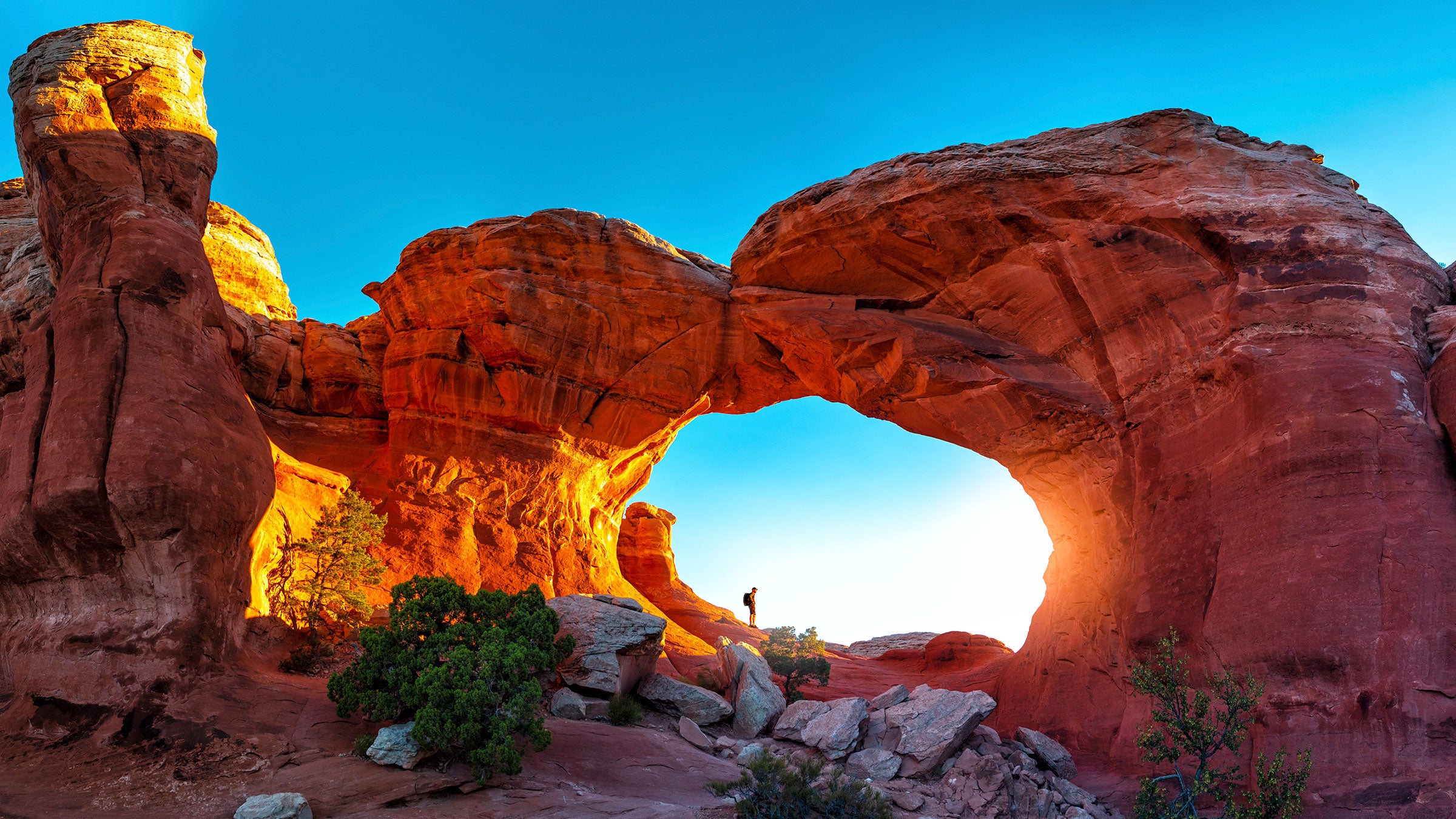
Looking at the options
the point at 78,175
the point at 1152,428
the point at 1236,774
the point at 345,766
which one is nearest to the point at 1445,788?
the point at 1236,774

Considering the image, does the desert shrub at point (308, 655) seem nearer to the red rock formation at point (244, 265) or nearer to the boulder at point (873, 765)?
the boulder at point (873, 765)

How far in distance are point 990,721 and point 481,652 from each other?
17185 millimetres

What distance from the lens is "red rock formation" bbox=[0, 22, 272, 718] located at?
51.6 ft

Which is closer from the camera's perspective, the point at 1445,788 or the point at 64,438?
the point at 1445,788

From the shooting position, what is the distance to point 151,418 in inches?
650

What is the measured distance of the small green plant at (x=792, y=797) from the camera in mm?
13711

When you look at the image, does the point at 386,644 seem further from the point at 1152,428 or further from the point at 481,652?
the point at 1152,428

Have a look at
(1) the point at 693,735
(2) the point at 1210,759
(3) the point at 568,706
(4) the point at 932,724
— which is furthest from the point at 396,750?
(2) the point at 1210,759

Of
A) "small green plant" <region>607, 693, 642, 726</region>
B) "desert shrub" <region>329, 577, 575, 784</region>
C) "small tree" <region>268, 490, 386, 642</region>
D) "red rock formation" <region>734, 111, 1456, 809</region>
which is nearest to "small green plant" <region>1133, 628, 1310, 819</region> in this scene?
"red rock formation" <region>734, 111, 1456, 809</region>

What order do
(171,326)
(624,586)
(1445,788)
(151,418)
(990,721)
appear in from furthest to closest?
(624,586) → (990,721) → (171,326) → (151,418) → (1445,788)

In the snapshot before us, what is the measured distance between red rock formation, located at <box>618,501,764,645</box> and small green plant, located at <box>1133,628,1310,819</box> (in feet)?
78.9

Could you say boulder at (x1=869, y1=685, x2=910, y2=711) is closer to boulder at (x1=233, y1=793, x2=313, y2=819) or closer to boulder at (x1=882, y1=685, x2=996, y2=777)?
boulder at (x1=882, y1=685, x2=996, y2=777)

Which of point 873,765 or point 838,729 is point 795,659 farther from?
point 873,765

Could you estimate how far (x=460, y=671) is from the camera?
14727mm
